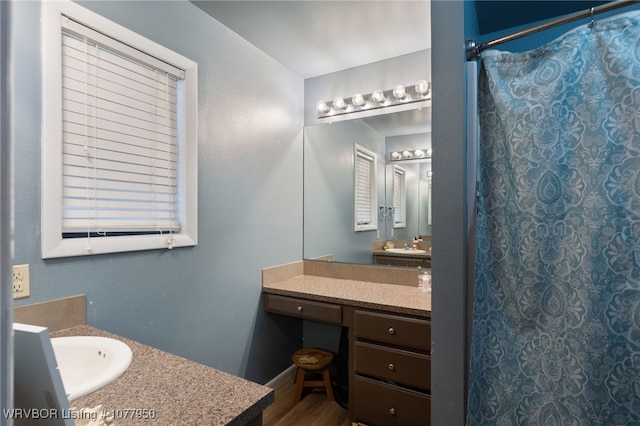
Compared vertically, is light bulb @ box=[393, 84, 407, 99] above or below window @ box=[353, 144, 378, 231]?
above

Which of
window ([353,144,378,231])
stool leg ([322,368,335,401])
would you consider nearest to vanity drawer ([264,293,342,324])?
stool leg ([322,368,335,401])

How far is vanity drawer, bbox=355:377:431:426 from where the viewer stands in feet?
5.46

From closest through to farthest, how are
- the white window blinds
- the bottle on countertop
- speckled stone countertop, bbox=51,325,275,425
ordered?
speckled stone countertop, bbox=51,325,275,425, the white window blinds, the bottle on countertop

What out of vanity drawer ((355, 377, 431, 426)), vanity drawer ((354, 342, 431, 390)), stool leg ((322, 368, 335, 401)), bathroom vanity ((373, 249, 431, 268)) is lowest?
stool leg ((322, 368, 335, 401))

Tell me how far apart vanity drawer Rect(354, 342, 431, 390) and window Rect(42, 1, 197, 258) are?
1160 mm

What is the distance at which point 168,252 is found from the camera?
165cm

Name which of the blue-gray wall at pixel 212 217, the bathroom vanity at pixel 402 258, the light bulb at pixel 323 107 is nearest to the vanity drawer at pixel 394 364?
the bathroom vanity at pixel 402 258

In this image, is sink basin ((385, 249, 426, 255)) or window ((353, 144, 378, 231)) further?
window ((353, 144, 378, 231))

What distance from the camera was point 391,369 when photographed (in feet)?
5.75

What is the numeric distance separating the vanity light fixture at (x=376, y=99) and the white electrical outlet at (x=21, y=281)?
81.9 inches

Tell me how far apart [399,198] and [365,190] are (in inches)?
10.9

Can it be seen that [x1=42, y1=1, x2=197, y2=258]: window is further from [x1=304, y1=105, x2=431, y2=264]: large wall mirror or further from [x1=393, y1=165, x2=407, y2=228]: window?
[x1=393, y1=165, x2=407, y2=228]: window

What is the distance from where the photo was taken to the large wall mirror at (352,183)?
7.43ft

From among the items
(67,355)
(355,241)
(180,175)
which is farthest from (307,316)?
(67,355)
